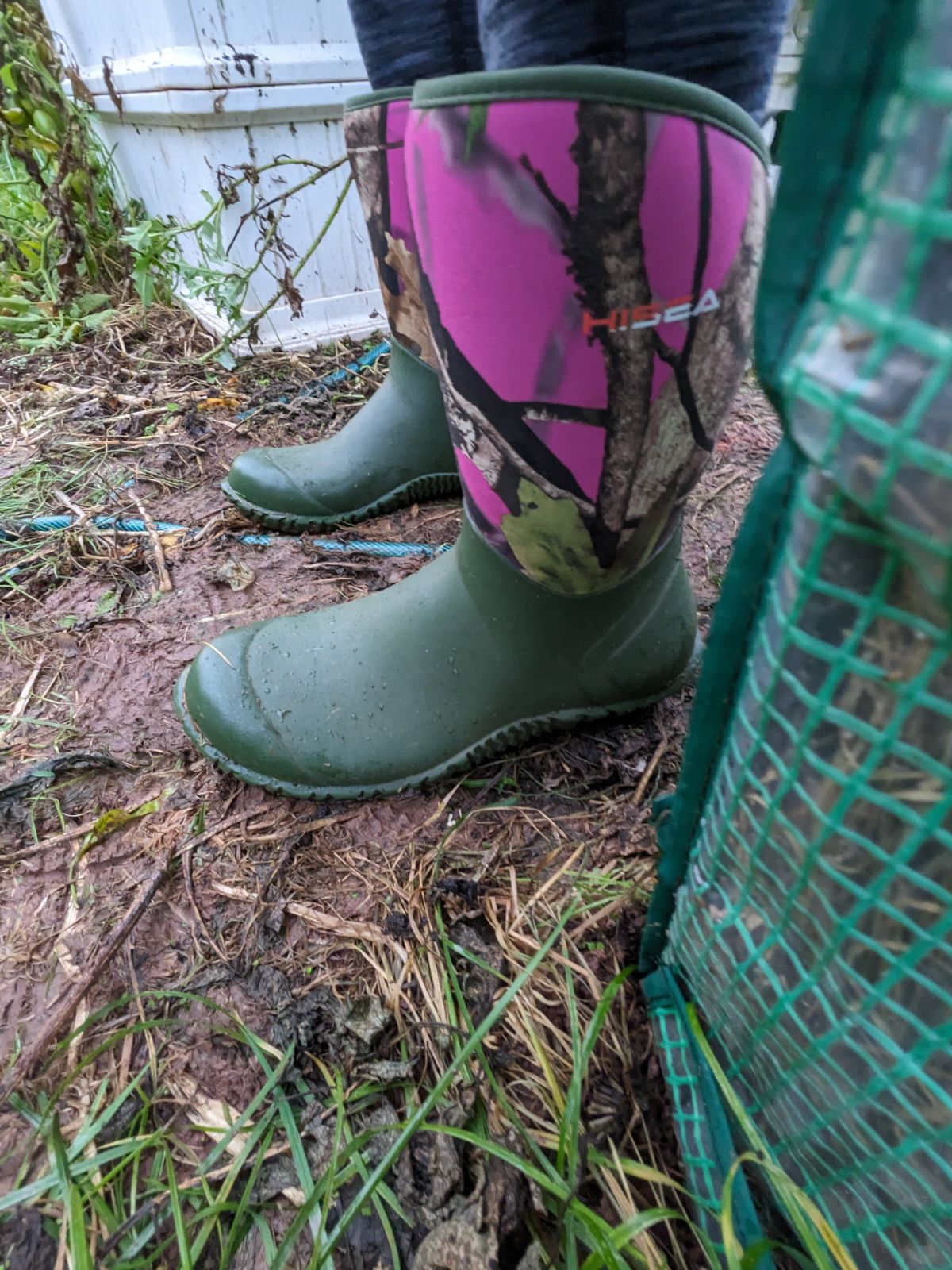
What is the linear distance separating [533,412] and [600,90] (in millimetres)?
203

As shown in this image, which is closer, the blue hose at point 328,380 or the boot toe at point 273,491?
the boot toe at point 273,491

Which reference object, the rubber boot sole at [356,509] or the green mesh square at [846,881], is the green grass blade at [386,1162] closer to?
the green mesh square at [846,881]

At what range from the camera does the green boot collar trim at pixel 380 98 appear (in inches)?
33.2

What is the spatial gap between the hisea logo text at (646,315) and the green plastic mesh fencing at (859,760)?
254mm

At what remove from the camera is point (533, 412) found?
1.85 feet

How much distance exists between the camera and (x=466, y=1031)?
575 millimetres

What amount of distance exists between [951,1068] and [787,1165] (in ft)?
0.61

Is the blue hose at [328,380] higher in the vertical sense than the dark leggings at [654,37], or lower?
lower

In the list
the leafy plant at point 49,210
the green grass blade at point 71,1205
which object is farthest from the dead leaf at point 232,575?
the leafy plant at point 49,210

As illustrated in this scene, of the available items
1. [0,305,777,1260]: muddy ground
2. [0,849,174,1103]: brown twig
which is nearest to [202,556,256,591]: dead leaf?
[0,305,777,1260]: muddy ground

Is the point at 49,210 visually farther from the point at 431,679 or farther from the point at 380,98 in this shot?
the point at 431,679

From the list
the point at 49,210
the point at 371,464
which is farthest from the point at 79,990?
the point at 49,210

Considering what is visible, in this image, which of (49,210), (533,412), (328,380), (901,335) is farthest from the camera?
(49,210)

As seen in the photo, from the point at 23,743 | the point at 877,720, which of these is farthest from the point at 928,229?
the point at 23,743
